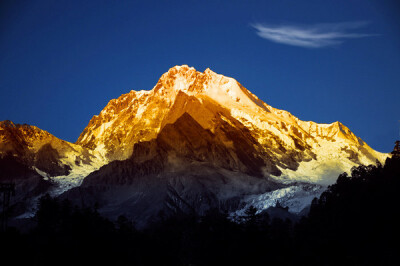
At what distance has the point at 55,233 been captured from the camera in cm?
18862

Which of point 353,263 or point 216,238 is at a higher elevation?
point 216,238

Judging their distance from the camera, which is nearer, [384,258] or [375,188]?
[384,258]

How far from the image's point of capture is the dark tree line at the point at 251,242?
158m

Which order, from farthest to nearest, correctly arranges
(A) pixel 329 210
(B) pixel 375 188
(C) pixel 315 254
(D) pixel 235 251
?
(A) pixel 329 210
(B) pixel 375 188
(D) pixel 235 251
(C) pixel 315 254

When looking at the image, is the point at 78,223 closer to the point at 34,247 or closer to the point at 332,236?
the point at 34,247

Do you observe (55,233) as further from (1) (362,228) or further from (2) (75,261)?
(1) (362,228)

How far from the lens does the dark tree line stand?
518 ft

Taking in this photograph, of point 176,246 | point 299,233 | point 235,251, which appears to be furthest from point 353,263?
point 176,246

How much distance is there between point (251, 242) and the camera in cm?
17450

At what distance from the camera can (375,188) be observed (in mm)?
184875

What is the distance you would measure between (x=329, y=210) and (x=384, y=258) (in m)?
48.9

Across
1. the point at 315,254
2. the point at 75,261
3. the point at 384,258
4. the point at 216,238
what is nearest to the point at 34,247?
the point at 75,261

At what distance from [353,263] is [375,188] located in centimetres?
3350

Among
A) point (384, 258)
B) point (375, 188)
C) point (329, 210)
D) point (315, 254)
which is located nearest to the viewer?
point (384, 258)
